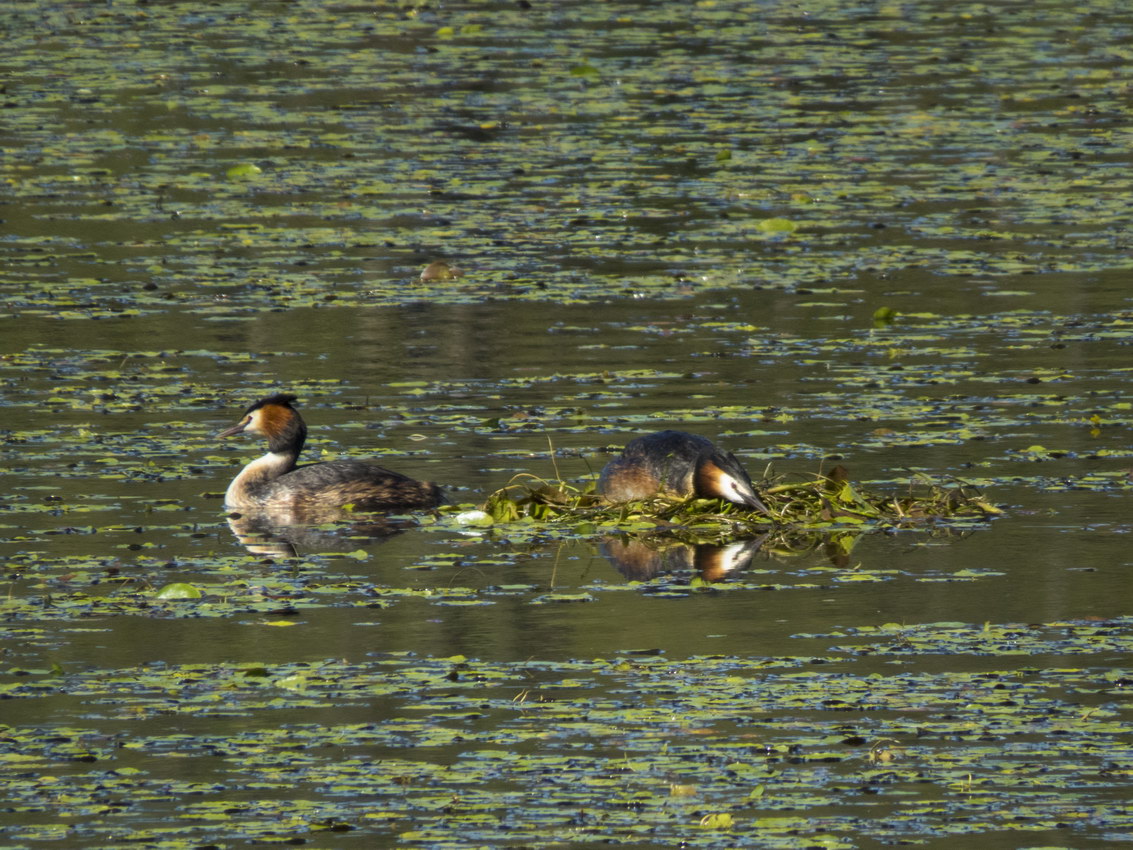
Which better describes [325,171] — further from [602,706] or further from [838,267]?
[602,706]

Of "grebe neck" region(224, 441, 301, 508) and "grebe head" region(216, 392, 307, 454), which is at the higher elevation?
"grebe head" region(216, 392, 307, 454)

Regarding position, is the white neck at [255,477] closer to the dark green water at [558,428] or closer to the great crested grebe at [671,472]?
the dark green water at [558,428]

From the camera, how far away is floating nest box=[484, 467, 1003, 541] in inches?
400

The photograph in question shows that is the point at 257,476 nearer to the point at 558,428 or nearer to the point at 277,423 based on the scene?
the point at 277,423

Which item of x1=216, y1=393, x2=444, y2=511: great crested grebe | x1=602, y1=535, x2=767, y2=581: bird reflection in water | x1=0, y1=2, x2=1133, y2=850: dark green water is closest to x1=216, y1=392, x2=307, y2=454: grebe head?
x1=216, y1=393, x2=444, y2=511: great crested grebe

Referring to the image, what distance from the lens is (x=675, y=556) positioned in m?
9.78

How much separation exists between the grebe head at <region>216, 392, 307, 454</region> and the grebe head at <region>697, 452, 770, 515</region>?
199cm

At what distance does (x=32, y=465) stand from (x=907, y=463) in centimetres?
392

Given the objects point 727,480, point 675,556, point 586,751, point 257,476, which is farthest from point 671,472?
point 586,751

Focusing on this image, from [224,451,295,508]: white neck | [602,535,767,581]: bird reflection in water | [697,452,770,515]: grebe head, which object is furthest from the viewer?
[224,451,295,508]: white neck

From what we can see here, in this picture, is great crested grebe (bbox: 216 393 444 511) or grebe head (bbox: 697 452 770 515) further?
great crested grebe (bbox: 216 393 444 511)

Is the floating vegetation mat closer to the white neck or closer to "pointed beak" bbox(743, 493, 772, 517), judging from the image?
"pointed beak" bbox(743, 493, 772, 517)

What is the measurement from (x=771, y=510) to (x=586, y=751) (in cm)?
328

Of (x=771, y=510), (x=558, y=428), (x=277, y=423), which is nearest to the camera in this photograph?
(x=771, y=510)
